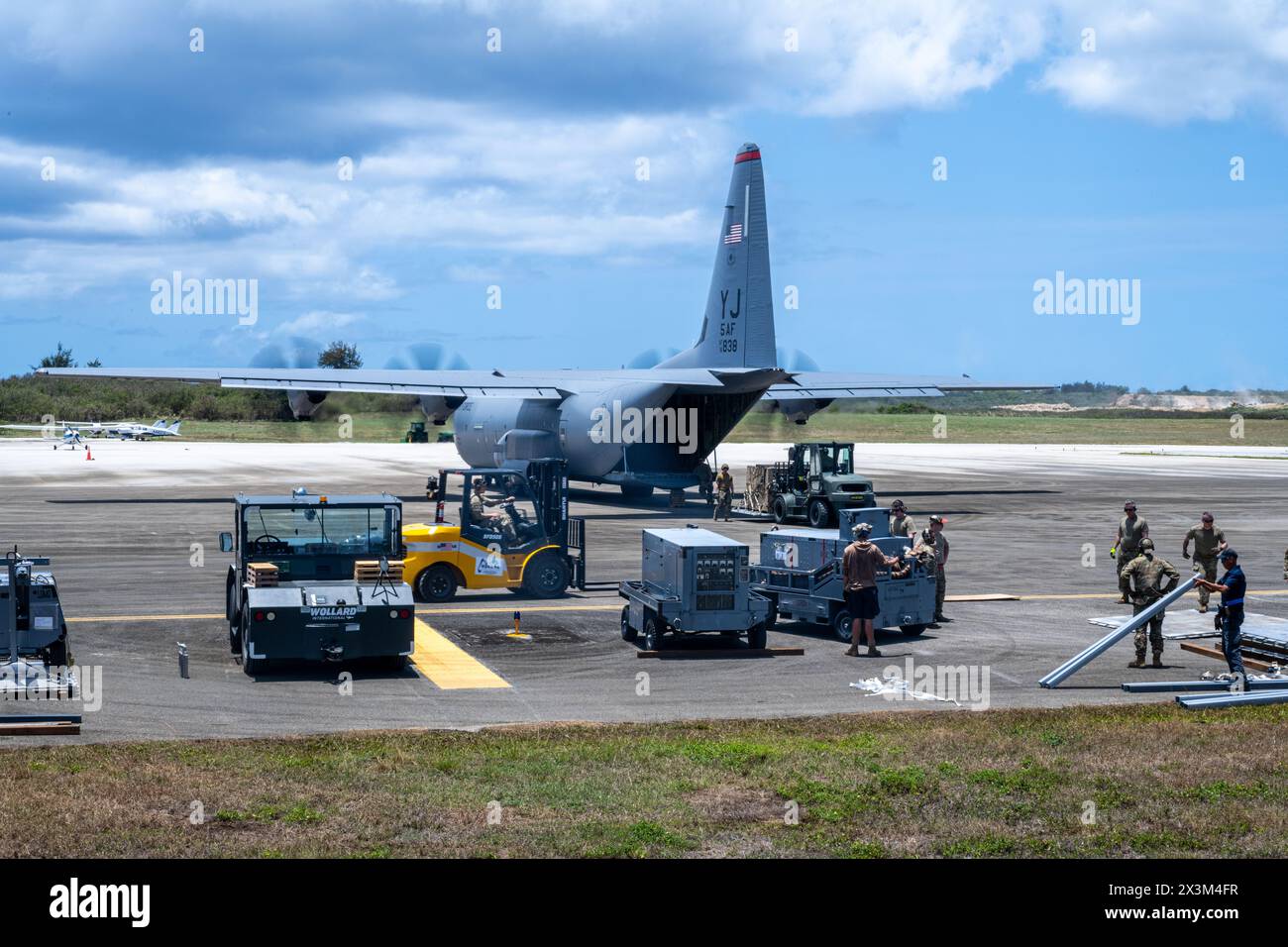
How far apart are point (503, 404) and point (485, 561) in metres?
25.8

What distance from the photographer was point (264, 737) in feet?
48.4

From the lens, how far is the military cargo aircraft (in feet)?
148

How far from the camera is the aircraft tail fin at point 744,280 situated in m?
45.3

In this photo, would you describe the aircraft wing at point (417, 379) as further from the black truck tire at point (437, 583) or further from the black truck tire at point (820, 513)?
the black truck tire at point (437, 583)

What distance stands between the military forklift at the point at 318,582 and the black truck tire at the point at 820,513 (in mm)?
22787

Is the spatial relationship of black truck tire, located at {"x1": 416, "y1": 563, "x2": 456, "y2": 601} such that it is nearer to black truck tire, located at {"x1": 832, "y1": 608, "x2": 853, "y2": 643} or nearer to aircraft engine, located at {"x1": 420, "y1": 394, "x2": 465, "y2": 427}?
black truck tire, located at {"x1": 832, "y1": 608, "x2": 853, "y2": 643}

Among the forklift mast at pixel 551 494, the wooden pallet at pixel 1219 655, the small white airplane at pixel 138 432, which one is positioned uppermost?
the small white airplane at pixel 138 432

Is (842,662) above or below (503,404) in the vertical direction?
below

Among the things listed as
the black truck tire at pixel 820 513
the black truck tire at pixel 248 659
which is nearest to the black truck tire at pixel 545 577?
the black truck tire at pixel 248 659

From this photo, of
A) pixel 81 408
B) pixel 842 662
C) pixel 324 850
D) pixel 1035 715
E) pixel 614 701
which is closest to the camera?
pixel 324 850

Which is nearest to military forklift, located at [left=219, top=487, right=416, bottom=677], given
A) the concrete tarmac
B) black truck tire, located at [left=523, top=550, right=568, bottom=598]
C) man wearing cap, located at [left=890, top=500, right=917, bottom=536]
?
the concrete tarmac

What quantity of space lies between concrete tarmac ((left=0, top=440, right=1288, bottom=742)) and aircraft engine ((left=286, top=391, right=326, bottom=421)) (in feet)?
13.9
